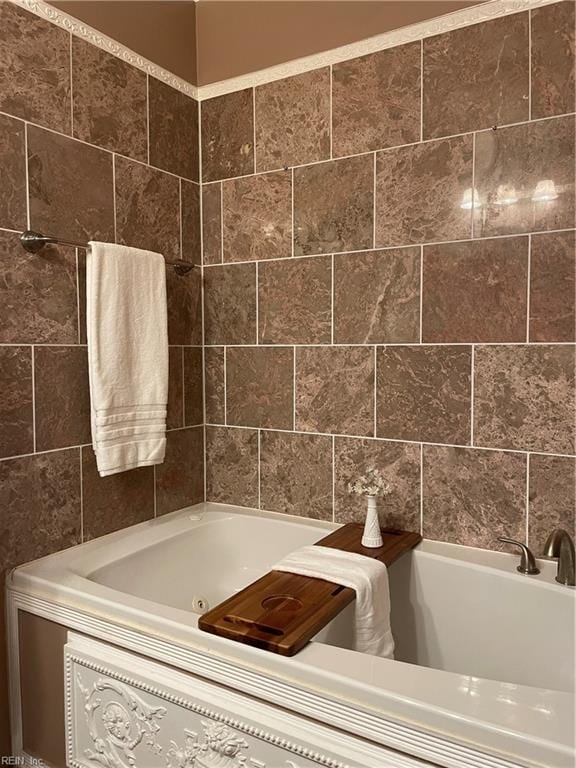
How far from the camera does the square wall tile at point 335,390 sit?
1.84m

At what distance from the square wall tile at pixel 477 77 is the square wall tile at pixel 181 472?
1368mm

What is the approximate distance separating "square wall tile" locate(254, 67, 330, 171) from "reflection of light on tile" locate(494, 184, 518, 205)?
60cm

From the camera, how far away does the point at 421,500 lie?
1.76 metres

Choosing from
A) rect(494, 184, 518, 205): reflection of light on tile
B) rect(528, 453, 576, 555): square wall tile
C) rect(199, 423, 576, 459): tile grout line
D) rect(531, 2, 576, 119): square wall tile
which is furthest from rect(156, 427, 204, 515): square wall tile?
rect(531, 2, 576, 119): square wall tile

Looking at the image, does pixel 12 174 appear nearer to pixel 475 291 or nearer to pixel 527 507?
pixel 475 291

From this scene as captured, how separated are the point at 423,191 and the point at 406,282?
0.94 feet

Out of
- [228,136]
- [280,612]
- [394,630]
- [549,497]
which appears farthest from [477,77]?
[394,630]

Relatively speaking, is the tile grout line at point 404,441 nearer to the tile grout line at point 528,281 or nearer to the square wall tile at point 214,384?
the square wall tile at point 214,384

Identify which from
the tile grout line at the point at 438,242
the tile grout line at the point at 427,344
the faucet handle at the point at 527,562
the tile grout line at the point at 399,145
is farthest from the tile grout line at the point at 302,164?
the faucet handle at the point at 527,562

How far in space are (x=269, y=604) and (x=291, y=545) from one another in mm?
655

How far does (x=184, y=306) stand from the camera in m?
2.09

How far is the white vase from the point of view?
5.35 feet

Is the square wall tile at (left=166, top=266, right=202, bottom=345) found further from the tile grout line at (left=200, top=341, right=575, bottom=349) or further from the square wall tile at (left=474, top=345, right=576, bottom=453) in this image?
the square wall tile at (left=474, top=345, right=576, bottom=453)

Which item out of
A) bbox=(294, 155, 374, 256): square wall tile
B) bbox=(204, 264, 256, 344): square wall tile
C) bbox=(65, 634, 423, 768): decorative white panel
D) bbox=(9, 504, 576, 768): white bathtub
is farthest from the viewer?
bbox=(204, 264, 256, 344): square wall tile
